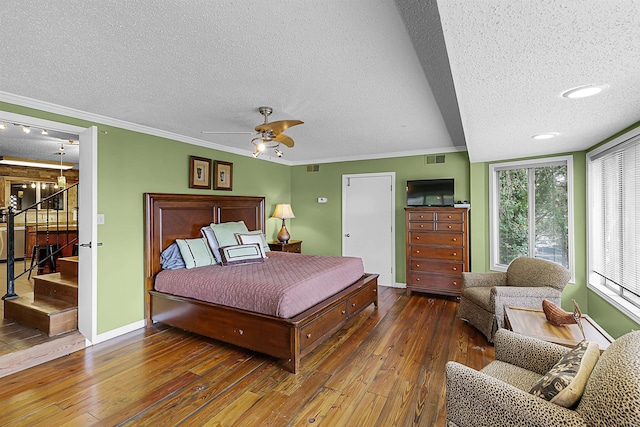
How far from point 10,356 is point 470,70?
4.08 metres

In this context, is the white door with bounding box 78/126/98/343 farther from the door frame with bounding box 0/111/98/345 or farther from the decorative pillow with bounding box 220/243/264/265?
the decorative pillow with bounding box 220/243/264/265

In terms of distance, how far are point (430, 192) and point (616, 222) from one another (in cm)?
221

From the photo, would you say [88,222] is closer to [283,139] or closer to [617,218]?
[283,139]

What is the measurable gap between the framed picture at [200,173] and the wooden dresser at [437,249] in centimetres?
304

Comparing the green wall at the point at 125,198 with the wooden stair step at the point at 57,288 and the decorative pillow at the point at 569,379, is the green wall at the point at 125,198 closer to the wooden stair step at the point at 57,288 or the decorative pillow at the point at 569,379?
the wooden stair step at the point at 57,288

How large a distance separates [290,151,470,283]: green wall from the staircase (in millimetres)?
3712

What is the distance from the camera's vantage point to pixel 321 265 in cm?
363

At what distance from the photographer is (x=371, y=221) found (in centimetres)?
561

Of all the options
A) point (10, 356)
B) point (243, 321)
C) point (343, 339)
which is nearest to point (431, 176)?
point (343, 339)

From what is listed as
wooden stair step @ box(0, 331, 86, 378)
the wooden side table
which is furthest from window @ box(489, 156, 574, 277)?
wooden stair step @ box(0, 331, 86, 378)

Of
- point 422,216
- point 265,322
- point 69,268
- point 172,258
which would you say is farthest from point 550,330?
point 69,268

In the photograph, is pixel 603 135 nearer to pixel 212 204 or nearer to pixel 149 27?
pixel 149 27

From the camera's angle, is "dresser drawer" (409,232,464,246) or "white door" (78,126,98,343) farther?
"dresser drawer" (409,232,464,246)

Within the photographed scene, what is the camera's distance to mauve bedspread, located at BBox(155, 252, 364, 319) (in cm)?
269
